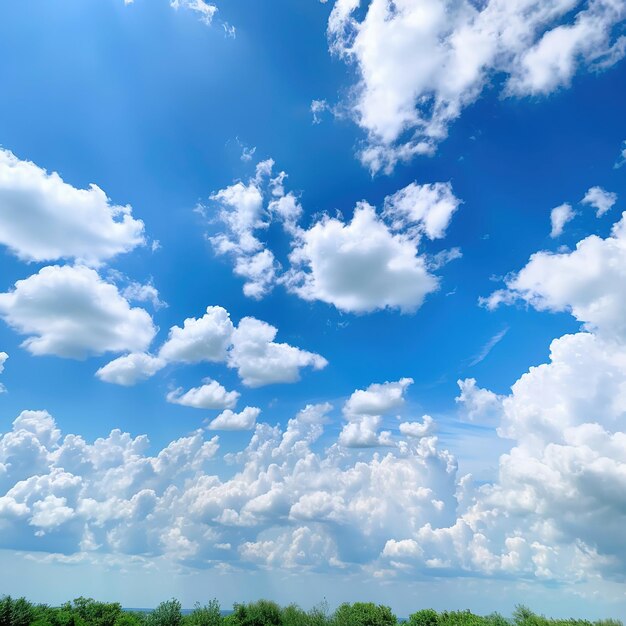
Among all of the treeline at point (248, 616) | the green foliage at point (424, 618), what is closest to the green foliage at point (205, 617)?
the treeline at point (248, 616)

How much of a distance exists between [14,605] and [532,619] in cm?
10857

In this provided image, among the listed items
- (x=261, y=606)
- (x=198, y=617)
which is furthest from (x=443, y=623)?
(x=198, y=617)

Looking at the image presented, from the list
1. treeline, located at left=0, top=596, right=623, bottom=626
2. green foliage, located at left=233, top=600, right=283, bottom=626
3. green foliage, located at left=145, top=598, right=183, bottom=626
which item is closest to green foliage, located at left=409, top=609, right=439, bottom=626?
treeline, located at left=0, top=596, right=623, bottom=626

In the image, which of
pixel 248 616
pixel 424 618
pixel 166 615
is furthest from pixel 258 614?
pixel 424 618

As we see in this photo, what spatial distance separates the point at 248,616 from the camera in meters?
119

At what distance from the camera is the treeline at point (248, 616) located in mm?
105812

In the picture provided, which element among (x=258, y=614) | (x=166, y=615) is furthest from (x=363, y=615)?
(x=166, y=615)

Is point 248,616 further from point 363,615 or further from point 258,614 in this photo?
point 363,615

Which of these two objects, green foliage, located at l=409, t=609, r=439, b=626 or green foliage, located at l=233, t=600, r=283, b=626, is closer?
green foliage, located at l=409, t=609, r=439, b=626

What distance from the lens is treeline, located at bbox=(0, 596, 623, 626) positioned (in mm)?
105812

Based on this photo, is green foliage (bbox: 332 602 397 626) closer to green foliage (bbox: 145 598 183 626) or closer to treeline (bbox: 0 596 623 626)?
treeline (bbox: 0 596 623 626)

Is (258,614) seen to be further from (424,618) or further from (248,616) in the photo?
(424,618)

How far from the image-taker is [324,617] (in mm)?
122250

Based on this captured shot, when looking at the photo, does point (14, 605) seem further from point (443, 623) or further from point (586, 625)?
point (586, 625)
